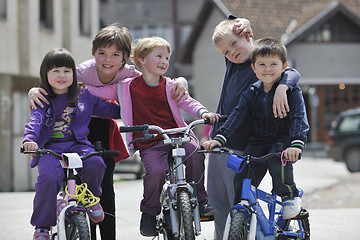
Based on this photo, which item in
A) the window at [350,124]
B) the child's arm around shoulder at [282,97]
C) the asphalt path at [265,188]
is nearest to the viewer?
the child's arm around shoulder at [282,97]

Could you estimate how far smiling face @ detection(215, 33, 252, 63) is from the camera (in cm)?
530

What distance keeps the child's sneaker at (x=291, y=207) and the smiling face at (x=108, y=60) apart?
164cm

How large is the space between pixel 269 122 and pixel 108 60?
4.30 ft

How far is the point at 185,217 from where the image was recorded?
4418mm

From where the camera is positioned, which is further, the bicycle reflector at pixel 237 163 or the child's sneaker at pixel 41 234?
the bicycle reflector at pixel 237 163

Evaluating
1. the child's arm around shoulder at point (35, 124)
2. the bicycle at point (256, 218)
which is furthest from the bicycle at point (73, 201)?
the bicycle at point (256, 218)

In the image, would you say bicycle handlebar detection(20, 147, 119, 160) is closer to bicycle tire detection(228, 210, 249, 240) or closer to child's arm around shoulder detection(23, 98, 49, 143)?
child's arm around shoulder detection(23, 98, 49, 143)

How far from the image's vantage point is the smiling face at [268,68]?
15.9ft

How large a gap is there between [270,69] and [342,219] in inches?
146

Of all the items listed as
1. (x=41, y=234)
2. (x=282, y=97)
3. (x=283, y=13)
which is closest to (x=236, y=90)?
(x=282, y=97)

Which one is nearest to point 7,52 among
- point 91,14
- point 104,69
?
point 91,14

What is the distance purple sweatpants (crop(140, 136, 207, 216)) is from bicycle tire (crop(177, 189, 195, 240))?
351mm

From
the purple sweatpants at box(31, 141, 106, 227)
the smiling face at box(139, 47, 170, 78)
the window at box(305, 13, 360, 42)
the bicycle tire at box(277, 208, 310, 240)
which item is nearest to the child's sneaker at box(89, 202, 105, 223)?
the purple sweatpants at box(31, 141, 106, 227)

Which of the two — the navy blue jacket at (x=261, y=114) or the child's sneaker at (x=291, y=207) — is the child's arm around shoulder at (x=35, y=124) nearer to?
the navy blue jacket at (x=261, y=114)
